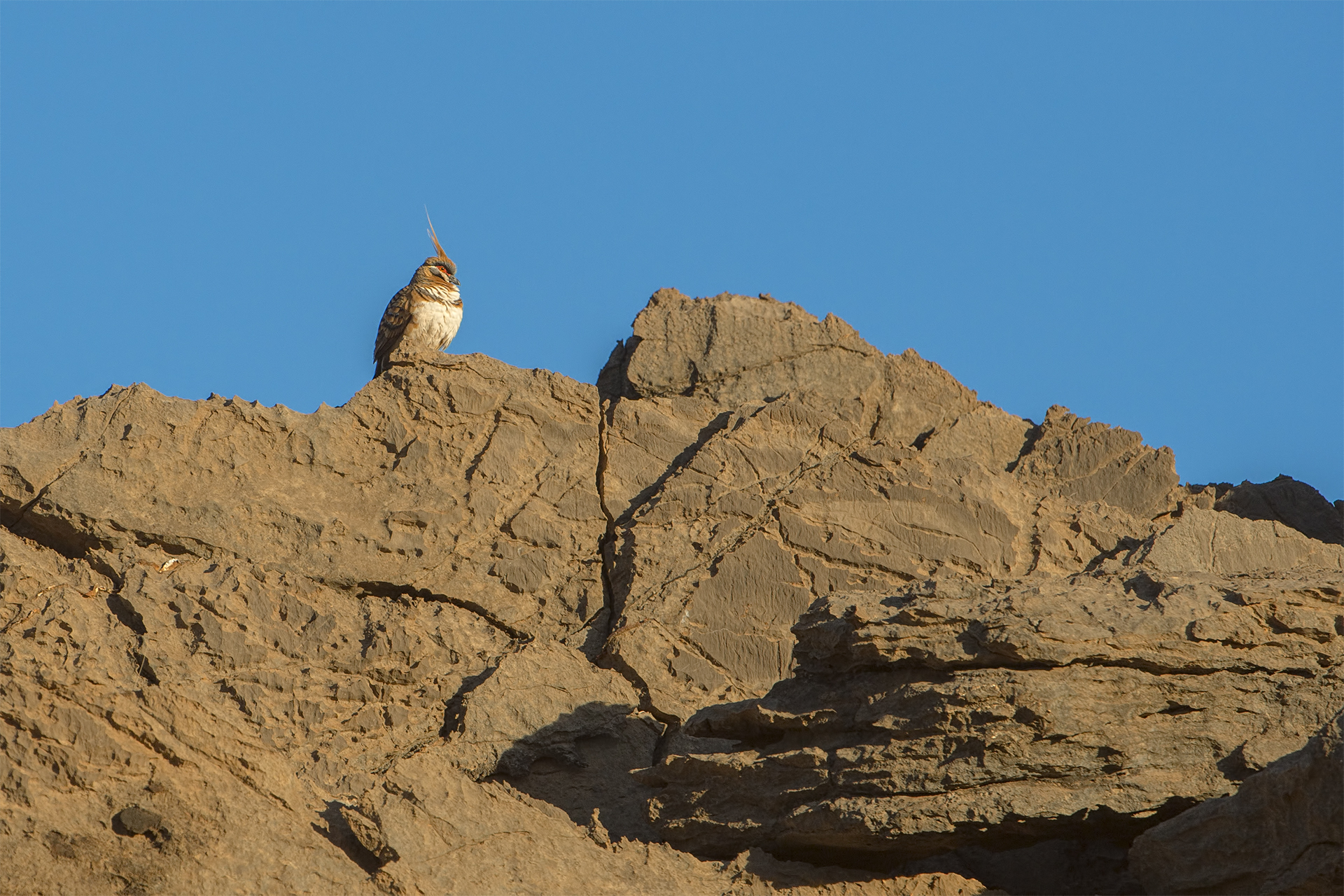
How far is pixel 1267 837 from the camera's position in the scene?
6.04 metres

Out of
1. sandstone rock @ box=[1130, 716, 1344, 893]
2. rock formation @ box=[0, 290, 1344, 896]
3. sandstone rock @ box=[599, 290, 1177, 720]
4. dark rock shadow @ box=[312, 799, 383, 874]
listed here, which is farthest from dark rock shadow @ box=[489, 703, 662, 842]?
sandstone rock @ box=[1130, 716, 1344, 893]

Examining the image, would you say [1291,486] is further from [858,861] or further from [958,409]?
[858,861]

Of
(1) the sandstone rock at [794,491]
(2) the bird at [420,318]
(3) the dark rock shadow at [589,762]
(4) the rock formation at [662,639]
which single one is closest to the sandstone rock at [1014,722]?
(4) the rock formation at [662,639]

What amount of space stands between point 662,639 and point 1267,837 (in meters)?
3.39

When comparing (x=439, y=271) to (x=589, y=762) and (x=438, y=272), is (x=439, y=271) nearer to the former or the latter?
(x=438, y=272)

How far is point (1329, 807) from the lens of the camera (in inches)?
229

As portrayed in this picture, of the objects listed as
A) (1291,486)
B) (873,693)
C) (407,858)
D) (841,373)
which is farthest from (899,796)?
(1291,486)

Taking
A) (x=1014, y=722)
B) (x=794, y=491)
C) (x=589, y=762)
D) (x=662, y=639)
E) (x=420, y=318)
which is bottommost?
(x=589, y=762)

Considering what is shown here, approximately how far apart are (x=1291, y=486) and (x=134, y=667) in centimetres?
751

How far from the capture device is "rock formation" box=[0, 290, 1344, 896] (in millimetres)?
6219

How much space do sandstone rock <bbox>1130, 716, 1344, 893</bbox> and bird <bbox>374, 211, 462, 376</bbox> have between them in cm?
711

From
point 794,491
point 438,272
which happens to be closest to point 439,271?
point 438,272

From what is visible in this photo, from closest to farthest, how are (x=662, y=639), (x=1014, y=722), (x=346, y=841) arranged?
(x=346, y=841) → (x=1014, y=722) → (x=662, y=639)

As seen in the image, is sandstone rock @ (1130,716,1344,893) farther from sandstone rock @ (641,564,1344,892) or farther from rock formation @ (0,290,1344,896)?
sandstone rock @ (641,564,1344,892)
